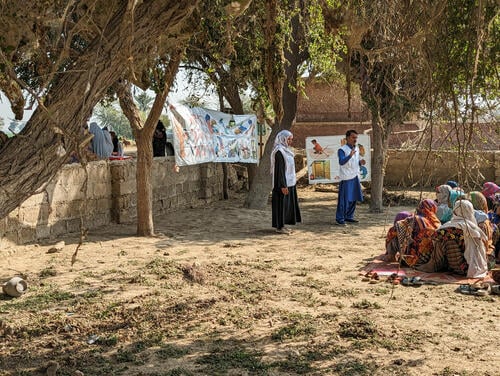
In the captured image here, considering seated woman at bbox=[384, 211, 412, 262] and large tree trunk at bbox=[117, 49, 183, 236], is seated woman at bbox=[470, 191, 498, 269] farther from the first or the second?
large tree trunk at bbox=[117, 49, 183, 236]

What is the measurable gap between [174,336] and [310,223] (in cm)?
676

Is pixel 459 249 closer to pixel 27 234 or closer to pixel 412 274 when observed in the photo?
pixel 412 274

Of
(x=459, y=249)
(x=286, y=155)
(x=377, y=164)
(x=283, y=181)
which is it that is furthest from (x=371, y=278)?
(x=377, y=164)

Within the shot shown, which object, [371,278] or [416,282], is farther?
[371,278]

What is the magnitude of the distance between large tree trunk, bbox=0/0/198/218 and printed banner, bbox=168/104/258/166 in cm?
772

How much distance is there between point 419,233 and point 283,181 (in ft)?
10.6

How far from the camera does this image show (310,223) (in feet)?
40.5

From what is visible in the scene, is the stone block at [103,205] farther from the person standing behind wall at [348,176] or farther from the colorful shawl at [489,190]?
the colorful shawl at [489,190]

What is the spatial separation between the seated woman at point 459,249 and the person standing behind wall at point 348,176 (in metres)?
3.93

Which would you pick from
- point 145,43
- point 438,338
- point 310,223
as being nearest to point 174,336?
point 438,338

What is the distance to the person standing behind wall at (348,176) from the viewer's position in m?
11.7

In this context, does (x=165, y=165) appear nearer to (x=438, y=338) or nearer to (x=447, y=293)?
(x=447, y=293)

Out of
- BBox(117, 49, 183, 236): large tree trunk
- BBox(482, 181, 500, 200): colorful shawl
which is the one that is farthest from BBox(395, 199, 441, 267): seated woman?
BBox(117, 49, 183, 236): large tree trunk

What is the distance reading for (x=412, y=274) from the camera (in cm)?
788
